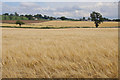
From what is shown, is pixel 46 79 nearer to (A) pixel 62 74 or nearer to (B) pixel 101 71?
(A) pixel 62 74

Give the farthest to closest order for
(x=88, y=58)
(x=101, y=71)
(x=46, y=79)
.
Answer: (x=88, y=58) < (x=101, y=71) < (x=46, y=79)

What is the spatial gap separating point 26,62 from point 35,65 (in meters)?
0.24

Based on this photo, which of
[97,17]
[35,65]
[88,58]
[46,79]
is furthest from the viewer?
[97,17]

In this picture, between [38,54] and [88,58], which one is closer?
[88,58]

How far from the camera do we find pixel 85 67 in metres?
2.75

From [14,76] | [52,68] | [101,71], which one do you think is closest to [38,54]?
[52,68]

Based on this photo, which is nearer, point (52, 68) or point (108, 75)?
point (108, 75)

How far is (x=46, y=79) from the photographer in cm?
235

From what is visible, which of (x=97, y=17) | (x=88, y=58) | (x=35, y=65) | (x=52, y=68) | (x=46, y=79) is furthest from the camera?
(x=97, y=17)

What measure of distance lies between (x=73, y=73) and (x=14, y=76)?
99 centimetres

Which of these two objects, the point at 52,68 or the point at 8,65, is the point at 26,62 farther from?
the point at 52,68

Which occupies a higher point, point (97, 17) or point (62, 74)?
point (97, 17)

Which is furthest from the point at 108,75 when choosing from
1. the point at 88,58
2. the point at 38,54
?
the point at 38,54

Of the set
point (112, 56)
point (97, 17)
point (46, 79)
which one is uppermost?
point (97, 17)
